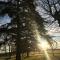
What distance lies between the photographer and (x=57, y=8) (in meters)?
16.4

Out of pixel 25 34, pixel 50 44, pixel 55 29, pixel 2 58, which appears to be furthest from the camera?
pixel 2 58

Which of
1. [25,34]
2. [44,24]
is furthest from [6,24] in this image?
[44,24]

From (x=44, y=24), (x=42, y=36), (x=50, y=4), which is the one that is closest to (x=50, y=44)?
(x=42, y=36)

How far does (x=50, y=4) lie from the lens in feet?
54.5

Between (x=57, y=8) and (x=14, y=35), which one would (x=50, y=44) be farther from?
(x=57, y=8)

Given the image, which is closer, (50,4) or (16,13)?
(50,4)

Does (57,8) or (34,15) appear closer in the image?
(57,8)

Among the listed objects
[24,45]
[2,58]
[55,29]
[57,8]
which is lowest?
[2,58]

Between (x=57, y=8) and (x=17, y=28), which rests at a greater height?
(x=57, y=8)

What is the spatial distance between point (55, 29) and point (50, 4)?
2.40 meters

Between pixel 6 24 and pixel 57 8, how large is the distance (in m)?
6.81

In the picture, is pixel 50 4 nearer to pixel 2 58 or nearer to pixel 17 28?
pixel 17 28

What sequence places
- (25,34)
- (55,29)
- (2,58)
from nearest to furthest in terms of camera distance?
1. (55,29)
2. (25,34)
3. (2,58)

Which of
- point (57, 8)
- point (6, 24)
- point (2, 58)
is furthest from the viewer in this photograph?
point (2, 58)
